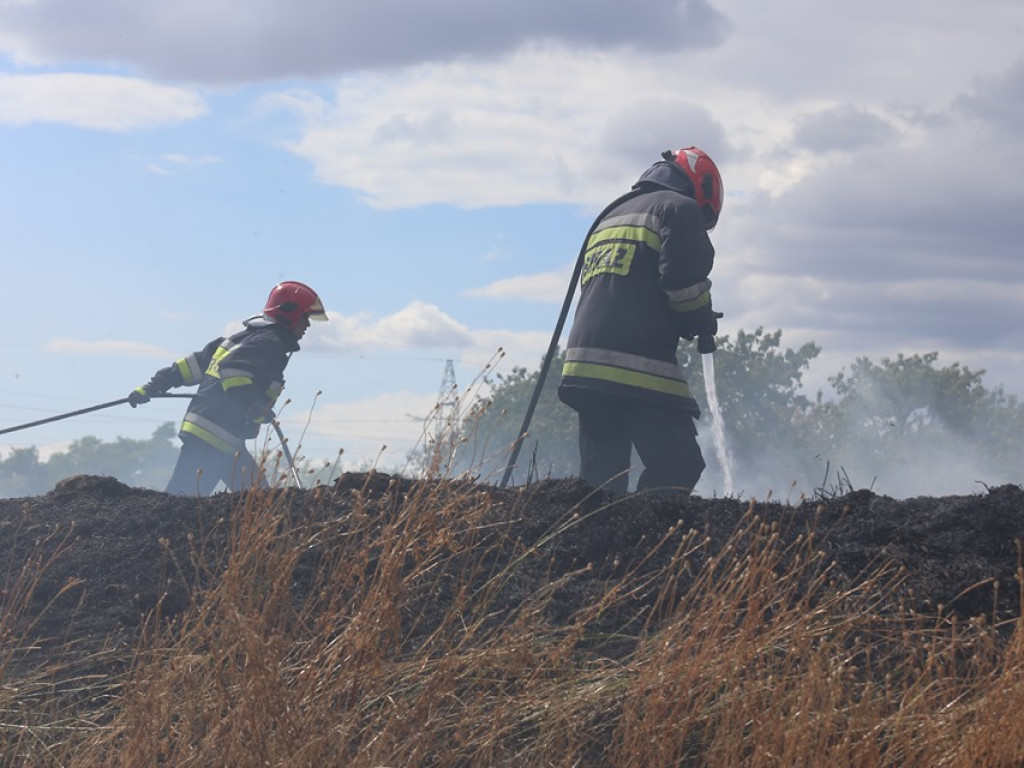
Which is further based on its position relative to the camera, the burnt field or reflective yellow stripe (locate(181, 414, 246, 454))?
reflective yellow stripe (locate(181, 414, 246, 454))

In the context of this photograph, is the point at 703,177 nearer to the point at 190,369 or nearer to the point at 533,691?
the point at 533,691

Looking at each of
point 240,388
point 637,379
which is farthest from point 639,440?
point 240,388

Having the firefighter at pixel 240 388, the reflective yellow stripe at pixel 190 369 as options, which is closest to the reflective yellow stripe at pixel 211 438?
the firefighter at pixel 240 388

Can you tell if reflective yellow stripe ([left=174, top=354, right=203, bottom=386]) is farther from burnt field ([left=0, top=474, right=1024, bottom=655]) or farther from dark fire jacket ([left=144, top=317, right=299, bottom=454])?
burnt field ([left=0, top=474, right=1024, bottom=655])

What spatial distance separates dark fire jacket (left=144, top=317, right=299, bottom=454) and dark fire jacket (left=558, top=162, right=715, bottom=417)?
339 centimetres

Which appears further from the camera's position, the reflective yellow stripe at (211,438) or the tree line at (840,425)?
the tree line at (840,425)

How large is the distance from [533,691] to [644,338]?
290cm

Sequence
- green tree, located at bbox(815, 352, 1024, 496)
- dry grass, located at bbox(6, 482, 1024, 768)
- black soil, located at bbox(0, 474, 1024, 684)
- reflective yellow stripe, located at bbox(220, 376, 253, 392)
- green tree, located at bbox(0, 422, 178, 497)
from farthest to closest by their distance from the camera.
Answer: green tree, located at bbox(0, 422, 178, 497)
green tree, located at bbox(815, 352, 1024, 496)
reflective yellow stripe, located at bbox(220, 376, 253, 392)
black soil, located at bbox(0, 474, 1024, 684)
dry grass, located at bbox(6, 482, 1024, 768)

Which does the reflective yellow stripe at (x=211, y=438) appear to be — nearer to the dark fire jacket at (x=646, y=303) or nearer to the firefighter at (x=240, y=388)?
the firefighter at (x=240, y=388)

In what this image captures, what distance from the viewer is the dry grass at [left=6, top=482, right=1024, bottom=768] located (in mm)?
2826

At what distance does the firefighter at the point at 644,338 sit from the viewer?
18.8ft

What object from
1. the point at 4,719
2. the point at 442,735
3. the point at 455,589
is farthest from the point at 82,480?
the point at 442,735

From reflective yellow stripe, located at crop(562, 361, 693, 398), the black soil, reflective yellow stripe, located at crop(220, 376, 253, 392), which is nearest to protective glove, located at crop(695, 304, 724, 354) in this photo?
reflective yellow stripe, located at crop(562, 361, 693, 398)

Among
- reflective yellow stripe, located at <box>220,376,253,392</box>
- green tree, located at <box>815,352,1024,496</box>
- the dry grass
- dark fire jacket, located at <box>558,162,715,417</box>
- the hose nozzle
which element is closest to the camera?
the dry grass
